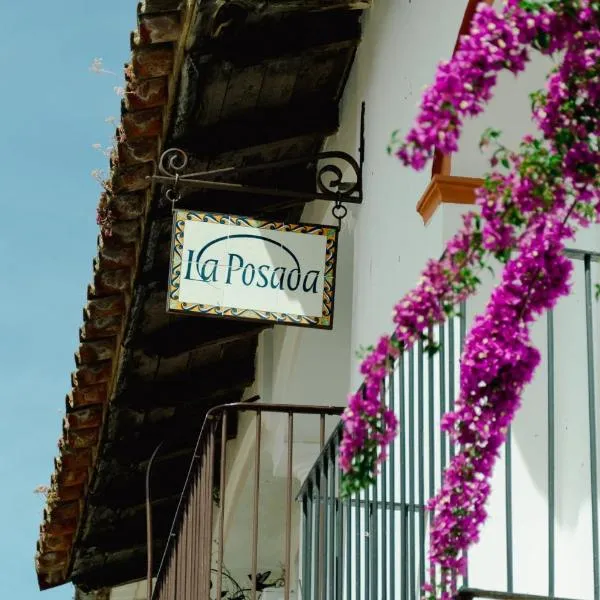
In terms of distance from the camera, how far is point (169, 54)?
753 centimetres

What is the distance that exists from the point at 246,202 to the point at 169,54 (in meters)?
1.27

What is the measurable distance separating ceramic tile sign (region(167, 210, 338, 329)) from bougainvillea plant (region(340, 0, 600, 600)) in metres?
3.86

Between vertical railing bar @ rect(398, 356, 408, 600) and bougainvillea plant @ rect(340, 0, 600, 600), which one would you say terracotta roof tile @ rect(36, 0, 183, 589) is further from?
bougainvillea plant @ rect(340, 0, 600, 600)

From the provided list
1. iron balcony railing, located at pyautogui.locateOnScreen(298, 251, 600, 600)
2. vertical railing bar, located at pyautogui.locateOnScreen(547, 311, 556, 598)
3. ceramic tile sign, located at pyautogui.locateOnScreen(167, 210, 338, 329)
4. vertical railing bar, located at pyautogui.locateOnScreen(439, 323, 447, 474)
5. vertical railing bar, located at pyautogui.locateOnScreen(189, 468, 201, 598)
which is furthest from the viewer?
vertical railing bar, located at pyautogui.locateOnScreen(189, 468, 201, 598)

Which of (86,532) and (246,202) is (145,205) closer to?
(246,202)

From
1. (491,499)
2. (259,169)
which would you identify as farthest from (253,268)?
(491,499)

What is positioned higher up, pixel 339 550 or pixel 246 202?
pixel 246 202

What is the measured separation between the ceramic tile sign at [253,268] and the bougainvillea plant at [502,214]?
3857 mm

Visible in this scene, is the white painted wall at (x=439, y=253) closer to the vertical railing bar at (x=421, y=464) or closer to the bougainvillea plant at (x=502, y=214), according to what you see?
the vertical railing bar at (x=421, y=464)

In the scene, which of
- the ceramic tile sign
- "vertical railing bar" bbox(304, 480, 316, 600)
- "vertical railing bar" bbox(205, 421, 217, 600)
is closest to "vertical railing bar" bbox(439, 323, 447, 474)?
"vertical railing bar" bbox(304, 480, 316, 600)

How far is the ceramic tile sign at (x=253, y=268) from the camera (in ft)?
24.5

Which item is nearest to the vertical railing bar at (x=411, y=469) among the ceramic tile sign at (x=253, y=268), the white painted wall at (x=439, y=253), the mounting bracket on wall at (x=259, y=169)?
the white painted wall at (x=439, y=253)

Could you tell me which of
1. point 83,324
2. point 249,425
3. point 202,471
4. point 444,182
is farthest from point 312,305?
point 249,425

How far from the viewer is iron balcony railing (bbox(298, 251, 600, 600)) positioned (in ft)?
16.1
